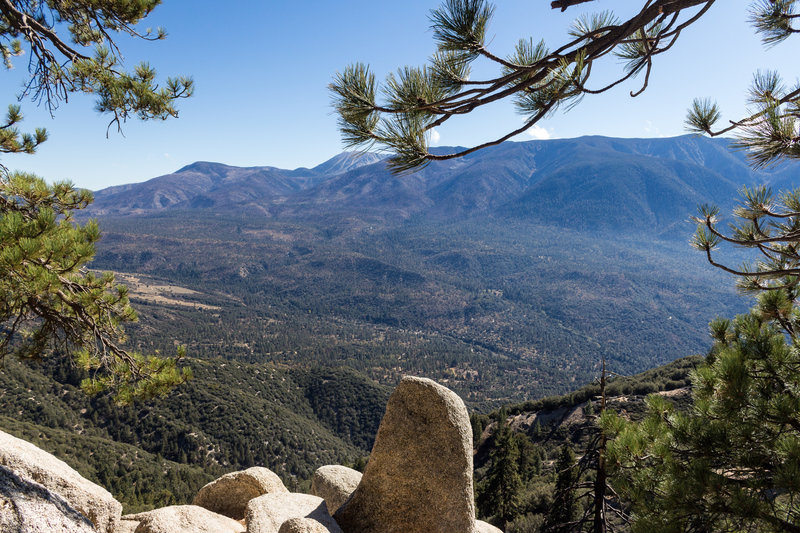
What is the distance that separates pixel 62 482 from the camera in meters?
5.28

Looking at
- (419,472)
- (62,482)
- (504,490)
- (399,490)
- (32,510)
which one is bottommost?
(504,490)

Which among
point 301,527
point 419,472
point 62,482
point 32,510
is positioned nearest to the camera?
point 32,510

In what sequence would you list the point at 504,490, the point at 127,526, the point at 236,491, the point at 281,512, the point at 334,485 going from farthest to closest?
the point at 504,490 < the point at 236,491 < the point at 334,485 < the point at 281,512 < the point at 127,526

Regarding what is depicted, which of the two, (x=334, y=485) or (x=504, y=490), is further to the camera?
(x=504, y=490)

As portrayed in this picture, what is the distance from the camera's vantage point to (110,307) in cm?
647

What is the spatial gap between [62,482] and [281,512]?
3.00 meters

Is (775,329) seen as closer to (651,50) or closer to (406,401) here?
(651,50)

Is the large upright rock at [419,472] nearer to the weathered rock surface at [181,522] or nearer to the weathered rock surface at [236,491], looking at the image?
the weathered rock surface at [181,522]

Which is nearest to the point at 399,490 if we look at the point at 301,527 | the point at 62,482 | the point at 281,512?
the point at 301,527

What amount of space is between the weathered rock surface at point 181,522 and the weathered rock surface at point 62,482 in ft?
1.58

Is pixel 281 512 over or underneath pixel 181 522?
underneath

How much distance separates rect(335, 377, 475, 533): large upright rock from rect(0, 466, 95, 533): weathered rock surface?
139 inches

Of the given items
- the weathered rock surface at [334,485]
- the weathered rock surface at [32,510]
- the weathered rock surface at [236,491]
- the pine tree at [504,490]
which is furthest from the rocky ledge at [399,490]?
the pine tree at [504,490]

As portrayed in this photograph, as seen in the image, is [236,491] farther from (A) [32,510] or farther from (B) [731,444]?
(B) [731,444]
